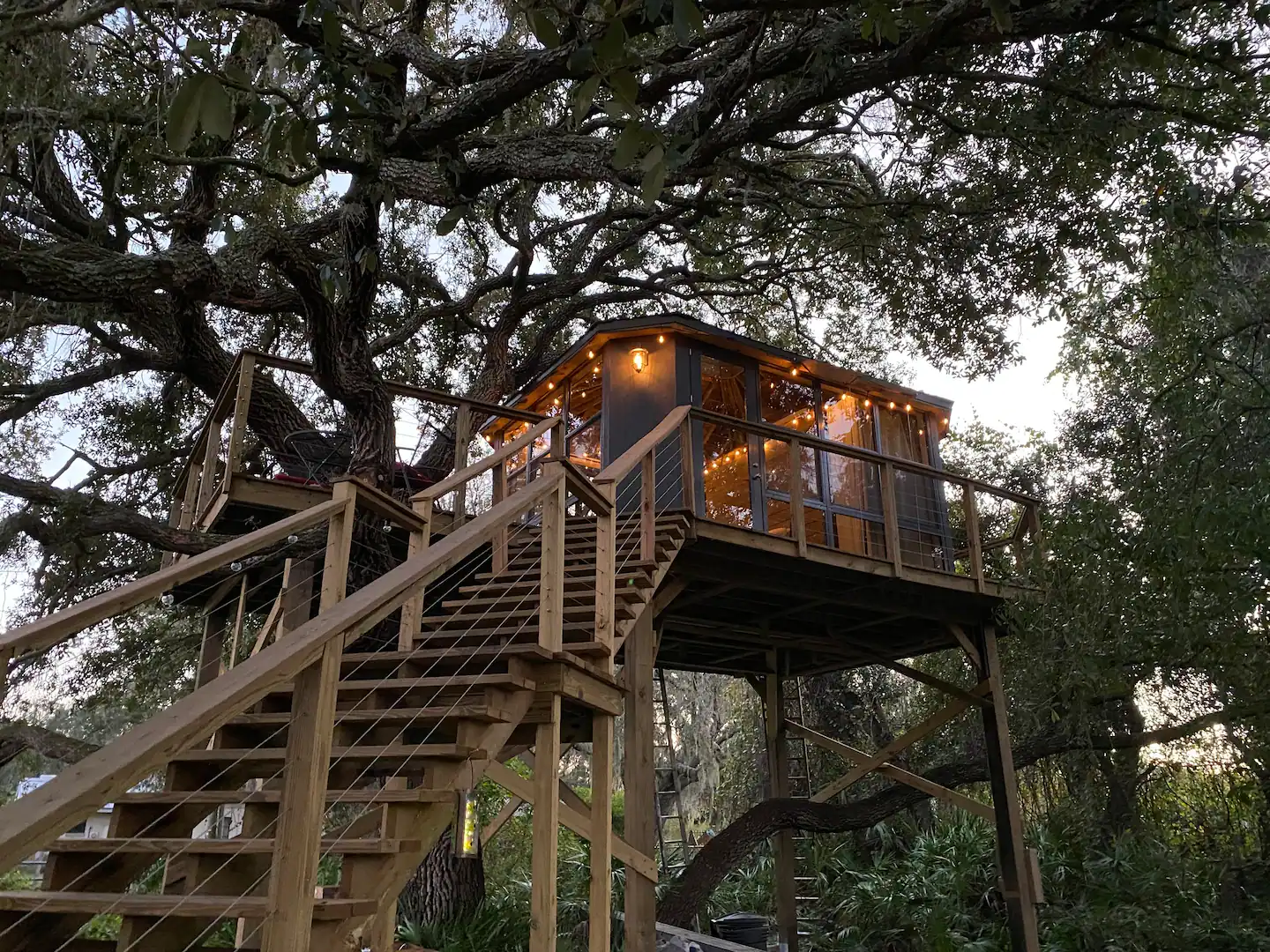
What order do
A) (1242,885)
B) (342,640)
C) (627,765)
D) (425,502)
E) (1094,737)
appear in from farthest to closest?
(1094,737), (1242,885), (627,765), (425,502), (342,640)

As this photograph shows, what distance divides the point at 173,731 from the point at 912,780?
8.89 metres

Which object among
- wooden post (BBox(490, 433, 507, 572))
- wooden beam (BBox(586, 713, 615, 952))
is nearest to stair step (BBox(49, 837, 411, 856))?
wooden beam (BBox(586, 713, 615, 952))

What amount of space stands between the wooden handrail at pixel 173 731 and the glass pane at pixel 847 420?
8361 millimetres

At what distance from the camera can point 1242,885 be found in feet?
28.8

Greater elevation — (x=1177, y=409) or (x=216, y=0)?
(x=216, y=0)

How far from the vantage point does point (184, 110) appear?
1601mm

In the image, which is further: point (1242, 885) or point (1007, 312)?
point (1242, 885)

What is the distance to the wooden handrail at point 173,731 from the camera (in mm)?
1351

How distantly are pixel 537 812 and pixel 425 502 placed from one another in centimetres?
203

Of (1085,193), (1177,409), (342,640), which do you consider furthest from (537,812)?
(1085,193)

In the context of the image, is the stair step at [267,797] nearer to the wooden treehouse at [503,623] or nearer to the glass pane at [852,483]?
the wooden treehouse at [503,623]

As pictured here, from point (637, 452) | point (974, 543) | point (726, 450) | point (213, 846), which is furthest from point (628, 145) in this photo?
point (726, 450)

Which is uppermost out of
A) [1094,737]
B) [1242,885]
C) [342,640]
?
[1094,737]

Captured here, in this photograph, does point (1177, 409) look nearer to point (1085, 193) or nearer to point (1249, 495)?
point (1249, 495)
